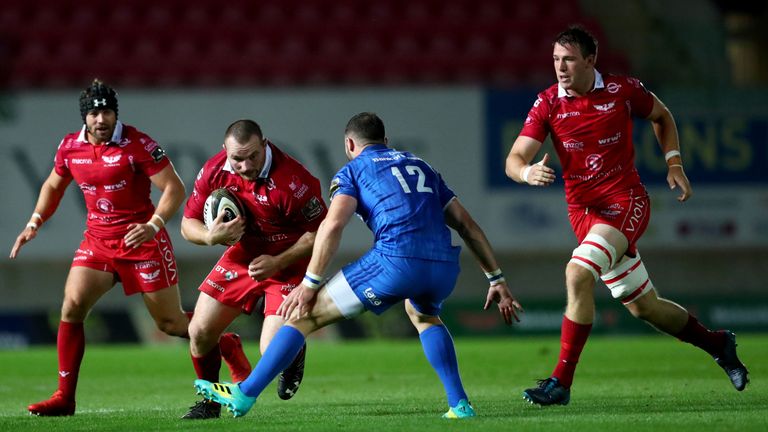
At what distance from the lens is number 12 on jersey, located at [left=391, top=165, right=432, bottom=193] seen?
6512mm

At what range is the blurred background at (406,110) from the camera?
16.5 metres

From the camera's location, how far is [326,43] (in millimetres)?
18266

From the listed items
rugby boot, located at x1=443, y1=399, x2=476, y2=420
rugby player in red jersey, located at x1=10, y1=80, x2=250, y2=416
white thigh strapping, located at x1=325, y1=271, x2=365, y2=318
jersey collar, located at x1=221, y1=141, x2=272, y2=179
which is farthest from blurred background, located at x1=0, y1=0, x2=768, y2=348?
white thigh strapping, located at x1=325, y1=271, x2=365, y2=318

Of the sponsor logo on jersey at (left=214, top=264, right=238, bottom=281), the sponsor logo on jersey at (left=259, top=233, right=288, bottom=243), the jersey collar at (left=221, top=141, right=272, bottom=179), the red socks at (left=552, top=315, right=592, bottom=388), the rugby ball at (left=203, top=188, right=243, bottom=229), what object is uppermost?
the jersey collar at (left=221, top=141, right=272, bottom=179)

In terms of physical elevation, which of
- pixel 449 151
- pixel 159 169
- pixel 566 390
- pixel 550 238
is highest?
pixel 159 169

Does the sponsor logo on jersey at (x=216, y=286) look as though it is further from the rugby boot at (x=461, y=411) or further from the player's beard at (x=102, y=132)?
the rugby boot at (x=461, y=411)

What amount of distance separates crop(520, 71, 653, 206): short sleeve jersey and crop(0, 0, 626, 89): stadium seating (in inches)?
369

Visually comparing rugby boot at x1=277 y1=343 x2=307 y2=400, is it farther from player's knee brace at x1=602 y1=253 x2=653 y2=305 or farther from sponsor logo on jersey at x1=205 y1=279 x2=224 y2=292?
player's knee brace at x1=602 y1=253 x2=653 y2=305

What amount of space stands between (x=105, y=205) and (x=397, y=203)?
8.46 feet

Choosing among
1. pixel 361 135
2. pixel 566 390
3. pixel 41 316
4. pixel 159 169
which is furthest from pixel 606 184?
pixel 41 316

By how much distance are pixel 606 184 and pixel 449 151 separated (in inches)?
347

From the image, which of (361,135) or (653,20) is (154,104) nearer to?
(653,20)

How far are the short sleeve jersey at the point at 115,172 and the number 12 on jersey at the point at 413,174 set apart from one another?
2.16 m

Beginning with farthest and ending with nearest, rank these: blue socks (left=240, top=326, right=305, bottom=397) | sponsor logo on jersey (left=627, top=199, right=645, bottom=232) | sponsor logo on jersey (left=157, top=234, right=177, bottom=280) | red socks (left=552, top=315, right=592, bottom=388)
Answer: sponsor logo on jersey (left=157, top=234, right=177, bottom=280) < sponsor logo on jersey (left=627, top=199, right=645, bottom=232) < red socks (left=552, top=315, right=592, bottom=388) < blue socks (left=240, top=326, right=305, bottom=397)
